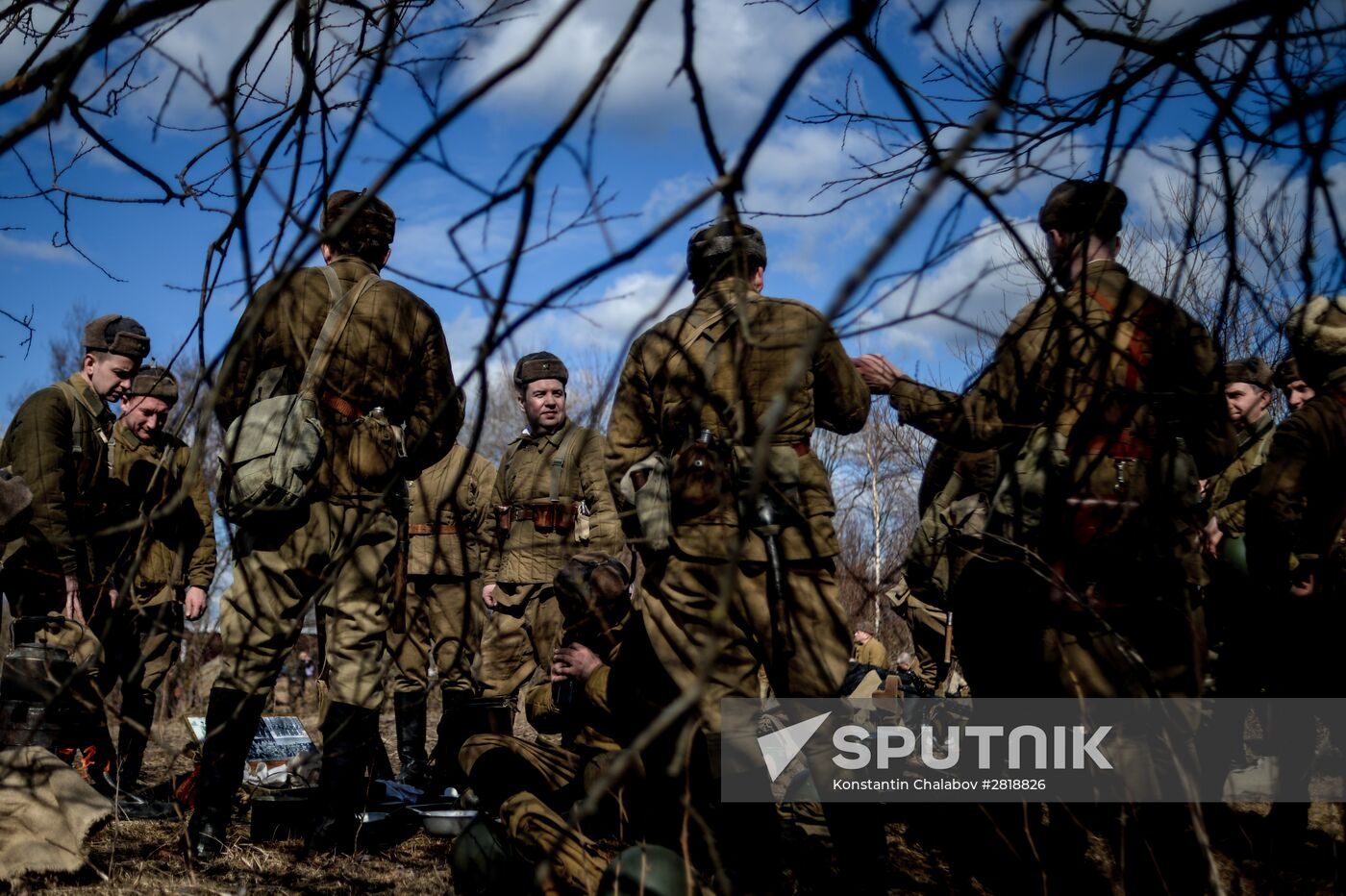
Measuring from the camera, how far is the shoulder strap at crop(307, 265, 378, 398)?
138 inches

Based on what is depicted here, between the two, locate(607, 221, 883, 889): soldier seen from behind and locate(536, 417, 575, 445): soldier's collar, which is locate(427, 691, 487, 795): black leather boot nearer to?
locate(536, 417, 575, 445): soldier's collar

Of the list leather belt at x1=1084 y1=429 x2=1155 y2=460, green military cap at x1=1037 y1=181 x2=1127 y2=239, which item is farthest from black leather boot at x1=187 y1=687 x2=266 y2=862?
green military cap at x1=1037 y1=181 x2=1127 y2=239

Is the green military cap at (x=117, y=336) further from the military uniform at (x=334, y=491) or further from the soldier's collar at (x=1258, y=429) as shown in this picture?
the soldier's collar at (x=1258, y=429)

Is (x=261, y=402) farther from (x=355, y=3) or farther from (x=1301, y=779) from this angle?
(x=1301, y=779)

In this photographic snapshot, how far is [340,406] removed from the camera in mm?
3727

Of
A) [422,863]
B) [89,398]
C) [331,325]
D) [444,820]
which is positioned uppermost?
[89,398]

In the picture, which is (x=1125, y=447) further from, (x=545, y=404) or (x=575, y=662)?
(x=545, y=404)

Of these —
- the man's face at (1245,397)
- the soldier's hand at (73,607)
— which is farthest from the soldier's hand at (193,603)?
the man's face at (1245,397)

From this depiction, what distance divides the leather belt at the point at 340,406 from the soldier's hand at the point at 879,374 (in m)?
1.76

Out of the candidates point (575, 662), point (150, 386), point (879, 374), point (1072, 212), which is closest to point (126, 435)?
point (150, 386)

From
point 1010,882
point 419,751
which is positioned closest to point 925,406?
point 1010,882

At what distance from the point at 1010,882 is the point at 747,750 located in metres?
0.93

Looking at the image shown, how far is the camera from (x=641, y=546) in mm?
3602

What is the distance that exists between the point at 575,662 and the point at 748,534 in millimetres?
1645
